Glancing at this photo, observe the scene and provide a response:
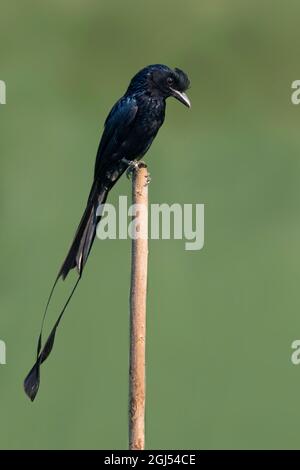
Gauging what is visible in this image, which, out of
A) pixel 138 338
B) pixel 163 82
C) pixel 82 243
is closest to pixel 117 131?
pixel 163 82

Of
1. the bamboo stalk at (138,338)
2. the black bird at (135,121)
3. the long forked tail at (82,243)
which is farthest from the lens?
the black bird at (135,121)

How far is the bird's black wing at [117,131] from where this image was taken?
218 centimetres

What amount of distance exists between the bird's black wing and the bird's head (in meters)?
0.05

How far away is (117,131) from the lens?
220 centimetres

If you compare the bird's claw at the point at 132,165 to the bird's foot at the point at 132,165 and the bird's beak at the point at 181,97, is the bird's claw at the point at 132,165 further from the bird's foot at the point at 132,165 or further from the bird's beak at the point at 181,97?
the bird's beak at the point at 181,97

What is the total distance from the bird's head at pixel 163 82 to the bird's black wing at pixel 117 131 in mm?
52

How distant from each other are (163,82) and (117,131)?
0.16 meters

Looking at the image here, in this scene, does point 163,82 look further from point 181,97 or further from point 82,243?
point 82,243

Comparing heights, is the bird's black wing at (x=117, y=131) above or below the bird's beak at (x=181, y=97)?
below

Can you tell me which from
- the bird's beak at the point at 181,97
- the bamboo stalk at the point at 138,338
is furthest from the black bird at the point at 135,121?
the bamboo stalk at the point at 138,338

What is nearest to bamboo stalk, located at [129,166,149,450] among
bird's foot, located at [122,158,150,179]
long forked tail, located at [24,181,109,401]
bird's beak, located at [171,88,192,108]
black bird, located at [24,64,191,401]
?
long forked tail, located at [24,181,109,401]

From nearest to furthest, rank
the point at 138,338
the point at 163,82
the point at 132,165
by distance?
the point at 138,338
the point at 132,165
the point at 163,82

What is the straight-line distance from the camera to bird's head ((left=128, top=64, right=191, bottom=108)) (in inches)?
86.7
